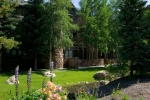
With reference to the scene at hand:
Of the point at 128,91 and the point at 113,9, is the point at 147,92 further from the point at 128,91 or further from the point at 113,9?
the point at 113,9

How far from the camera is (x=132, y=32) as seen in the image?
13945 mm

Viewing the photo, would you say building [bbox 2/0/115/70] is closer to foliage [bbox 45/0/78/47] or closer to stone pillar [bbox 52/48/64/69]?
stone pillar [bbox 52/48/64/69]

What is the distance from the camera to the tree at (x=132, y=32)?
45.0ft

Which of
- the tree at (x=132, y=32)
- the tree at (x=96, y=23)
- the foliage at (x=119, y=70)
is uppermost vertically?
the tree at (x=96, y=23)

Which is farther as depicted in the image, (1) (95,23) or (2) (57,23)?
(1) (95,23)

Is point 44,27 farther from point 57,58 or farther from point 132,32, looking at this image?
point 132,32

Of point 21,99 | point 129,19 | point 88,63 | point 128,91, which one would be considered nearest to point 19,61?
point 88,63

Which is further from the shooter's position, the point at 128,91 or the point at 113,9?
the point at 113,9

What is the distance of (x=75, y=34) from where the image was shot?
3700 centimetres

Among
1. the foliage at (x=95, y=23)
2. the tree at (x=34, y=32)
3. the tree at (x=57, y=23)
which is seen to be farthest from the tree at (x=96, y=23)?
the tree at (x=34, y=32)

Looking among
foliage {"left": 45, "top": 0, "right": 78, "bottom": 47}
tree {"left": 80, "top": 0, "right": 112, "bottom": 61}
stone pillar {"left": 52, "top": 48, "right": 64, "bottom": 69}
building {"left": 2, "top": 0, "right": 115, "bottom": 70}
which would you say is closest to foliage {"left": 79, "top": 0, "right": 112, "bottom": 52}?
tree {"left": 80, "top": 0, "right": 112, "bottom": 61}

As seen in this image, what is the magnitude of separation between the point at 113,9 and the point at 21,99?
3358 centimetres

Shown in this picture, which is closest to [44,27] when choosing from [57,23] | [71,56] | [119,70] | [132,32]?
[57,23]

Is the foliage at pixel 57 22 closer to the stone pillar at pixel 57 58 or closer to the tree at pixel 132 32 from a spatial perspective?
the stone pillar at pixel 57 58
